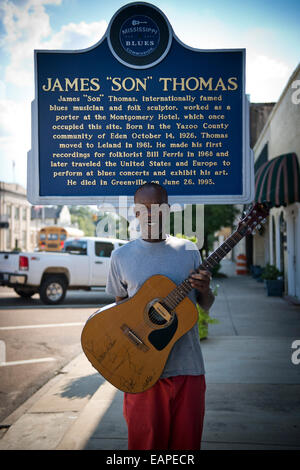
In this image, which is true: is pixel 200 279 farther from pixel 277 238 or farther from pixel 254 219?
pixel 277 238

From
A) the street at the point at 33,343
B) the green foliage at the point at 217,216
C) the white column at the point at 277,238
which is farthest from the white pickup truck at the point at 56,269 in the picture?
the green foliage at the point at 217,216

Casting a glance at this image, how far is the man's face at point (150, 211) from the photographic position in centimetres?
241

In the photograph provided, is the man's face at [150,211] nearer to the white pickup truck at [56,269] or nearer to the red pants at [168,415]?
the red pants at [168,415]

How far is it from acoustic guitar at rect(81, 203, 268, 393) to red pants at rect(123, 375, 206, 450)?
0.14 m

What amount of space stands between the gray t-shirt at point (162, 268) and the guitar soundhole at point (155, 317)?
0.14 metres

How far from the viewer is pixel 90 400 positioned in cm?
448

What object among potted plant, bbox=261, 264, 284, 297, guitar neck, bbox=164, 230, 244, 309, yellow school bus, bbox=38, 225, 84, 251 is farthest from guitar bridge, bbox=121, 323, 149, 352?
yellow school bus, bbox=38, 225, 84, 251

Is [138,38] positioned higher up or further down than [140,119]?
higher up

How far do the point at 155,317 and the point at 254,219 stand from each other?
2.70ft

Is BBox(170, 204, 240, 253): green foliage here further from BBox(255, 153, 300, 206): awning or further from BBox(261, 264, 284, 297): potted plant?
BBox(255, 153, 300, 206): awning

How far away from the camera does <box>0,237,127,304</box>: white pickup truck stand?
11.9 meters

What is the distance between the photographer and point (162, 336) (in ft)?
7.57

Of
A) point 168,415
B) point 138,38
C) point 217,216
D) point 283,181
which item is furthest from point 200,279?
point 217,216

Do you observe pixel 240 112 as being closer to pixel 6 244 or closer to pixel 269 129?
pixel 269 129
